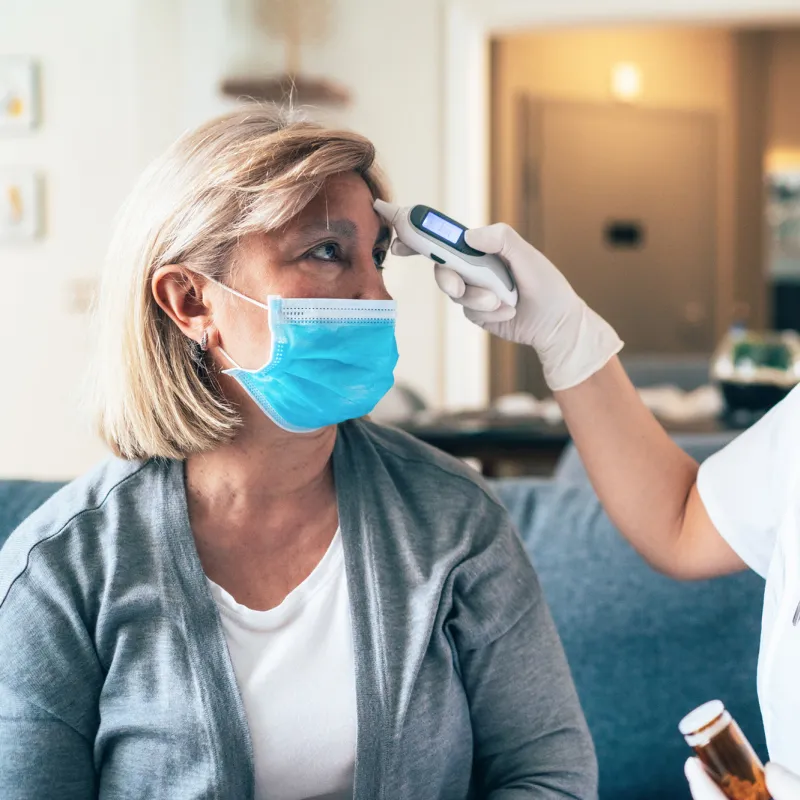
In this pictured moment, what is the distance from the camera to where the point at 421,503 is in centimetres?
114

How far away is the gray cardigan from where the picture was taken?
3.19 ft

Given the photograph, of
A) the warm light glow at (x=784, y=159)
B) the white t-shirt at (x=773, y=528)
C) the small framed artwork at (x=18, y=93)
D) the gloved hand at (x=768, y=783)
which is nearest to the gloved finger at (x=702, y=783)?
the gloved hand at (x=768, y=783)

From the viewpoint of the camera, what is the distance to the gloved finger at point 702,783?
32.4 inches

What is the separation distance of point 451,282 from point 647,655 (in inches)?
23.1

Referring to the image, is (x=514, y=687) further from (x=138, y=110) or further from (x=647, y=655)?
(x=138, y=110)

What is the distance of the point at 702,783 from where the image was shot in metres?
0.83

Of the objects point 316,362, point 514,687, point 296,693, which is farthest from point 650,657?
point 316,362

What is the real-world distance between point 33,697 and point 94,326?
0.43 m

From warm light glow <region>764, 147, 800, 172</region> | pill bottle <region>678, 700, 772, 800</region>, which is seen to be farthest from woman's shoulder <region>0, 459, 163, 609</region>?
warm light glow <region>764, 147, 800, 172</region>

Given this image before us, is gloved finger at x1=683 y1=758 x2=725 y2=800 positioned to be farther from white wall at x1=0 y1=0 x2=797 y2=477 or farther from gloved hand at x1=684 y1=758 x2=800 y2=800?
white wall at x1=0 y1=0 x2=797 y2=477

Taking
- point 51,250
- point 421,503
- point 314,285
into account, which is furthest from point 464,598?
point 51,250

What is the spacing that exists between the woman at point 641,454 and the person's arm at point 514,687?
17 cm

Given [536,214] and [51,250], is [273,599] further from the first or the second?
[536,214]

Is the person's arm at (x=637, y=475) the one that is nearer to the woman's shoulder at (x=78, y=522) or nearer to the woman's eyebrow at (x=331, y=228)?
the woman's eyebrow at (x=331, y=228)
